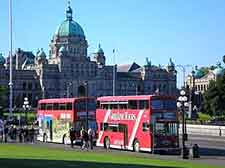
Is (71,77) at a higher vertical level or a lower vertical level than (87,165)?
higher

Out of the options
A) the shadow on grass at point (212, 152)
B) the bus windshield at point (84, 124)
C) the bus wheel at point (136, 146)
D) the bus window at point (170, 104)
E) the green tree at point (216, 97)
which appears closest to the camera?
the shadow on grass at point (212, 152)

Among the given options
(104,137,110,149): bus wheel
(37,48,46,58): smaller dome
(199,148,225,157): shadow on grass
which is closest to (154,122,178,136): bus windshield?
(199,148,225,157): shadow on grass

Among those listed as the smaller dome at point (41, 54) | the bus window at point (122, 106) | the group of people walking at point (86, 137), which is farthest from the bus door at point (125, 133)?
the smaller dome at point (41, 54)

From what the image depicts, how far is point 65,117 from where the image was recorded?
147 feet

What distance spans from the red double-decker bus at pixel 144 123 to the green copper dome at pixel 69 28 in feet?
479

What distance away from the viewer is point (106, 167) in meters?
23.6

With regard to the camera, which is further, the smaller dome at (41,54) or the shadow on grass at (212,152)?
the smaller dome at (41,54)

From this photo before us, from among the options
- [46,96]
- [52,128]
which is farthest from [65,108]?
[46,96]

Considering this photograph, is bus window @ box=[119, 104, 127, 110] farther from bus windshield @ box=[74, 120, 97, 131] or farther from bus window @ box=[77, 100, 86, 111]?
bus window @ box=[77, 100, 86, 111]

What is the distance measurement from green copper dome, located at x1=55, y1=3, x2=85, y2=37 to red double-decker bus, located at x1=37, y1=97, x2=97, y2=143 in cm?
13615

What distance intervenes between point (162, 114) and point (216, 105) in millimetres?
46048

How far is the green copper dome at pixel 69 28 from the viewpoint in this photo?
607 ft

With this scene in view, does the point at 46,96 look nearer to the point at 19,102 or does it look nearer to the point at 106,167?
the point at 19,102

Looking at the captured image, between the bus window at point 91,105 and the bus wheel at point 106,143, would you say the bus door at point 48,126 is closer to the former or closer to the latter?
the bus window at point 91,105
